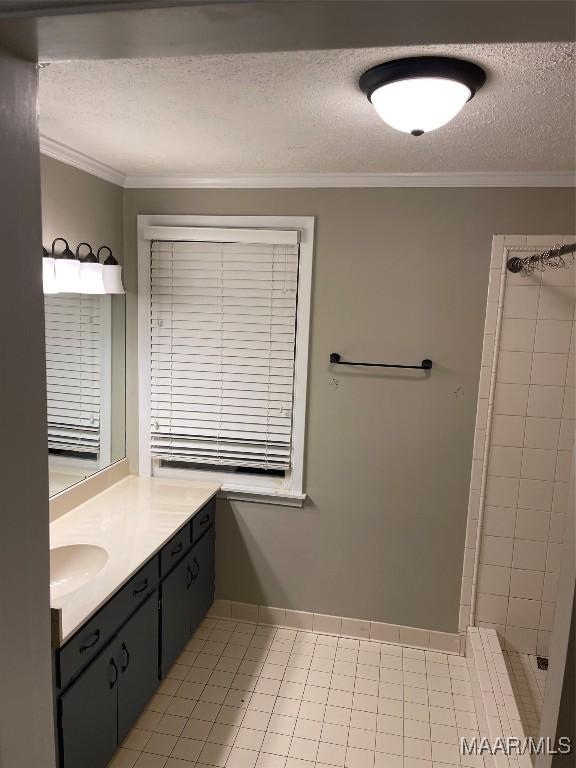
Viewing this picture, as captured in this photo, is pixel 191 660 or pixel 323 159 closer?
pixel 323 159

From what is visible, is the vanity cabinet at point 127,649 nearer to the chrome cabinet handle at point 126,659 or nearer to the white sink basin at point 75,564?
the chrome cabinet handle at point 126,659

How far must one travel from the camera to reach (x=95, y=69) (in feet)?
5.17

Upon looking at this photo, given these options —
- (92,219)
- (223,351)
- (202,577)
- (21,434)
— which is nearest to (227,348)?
(223,351)

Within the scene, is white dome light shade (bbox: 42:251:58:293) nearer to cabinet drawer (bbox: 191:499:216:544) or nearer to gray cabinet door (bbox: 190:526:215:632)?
cabinet drawer (bbox: 191:499:216:544)

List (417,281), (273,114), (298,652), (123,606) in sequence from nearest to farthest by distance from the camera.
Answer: (273,114)
(123,606)
(417,281)
(298,652)

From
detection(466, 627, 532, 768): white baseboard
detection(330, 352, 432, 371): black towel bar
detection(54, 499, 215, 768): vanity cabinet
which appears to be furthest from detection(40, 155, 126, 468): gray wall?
detection(466, 627, 532, 768): white baseboard

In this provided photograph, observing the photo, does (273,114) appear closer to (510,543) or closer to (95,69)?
(95,69)

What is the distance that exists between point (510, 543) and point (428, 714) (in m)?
0.93

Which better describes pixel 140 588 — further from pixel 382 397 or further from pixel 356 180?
pixel 356 180

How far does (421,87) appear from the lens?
1.51 m

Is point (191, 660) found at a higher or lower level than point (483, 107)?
lower

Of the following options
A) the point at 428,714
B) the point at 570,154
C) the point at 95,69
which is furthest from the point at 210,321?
the point at 428,714

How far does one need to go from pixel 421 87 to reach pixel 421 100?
3cm

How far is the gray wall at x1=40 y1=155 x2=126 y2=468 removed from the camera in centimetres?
253
